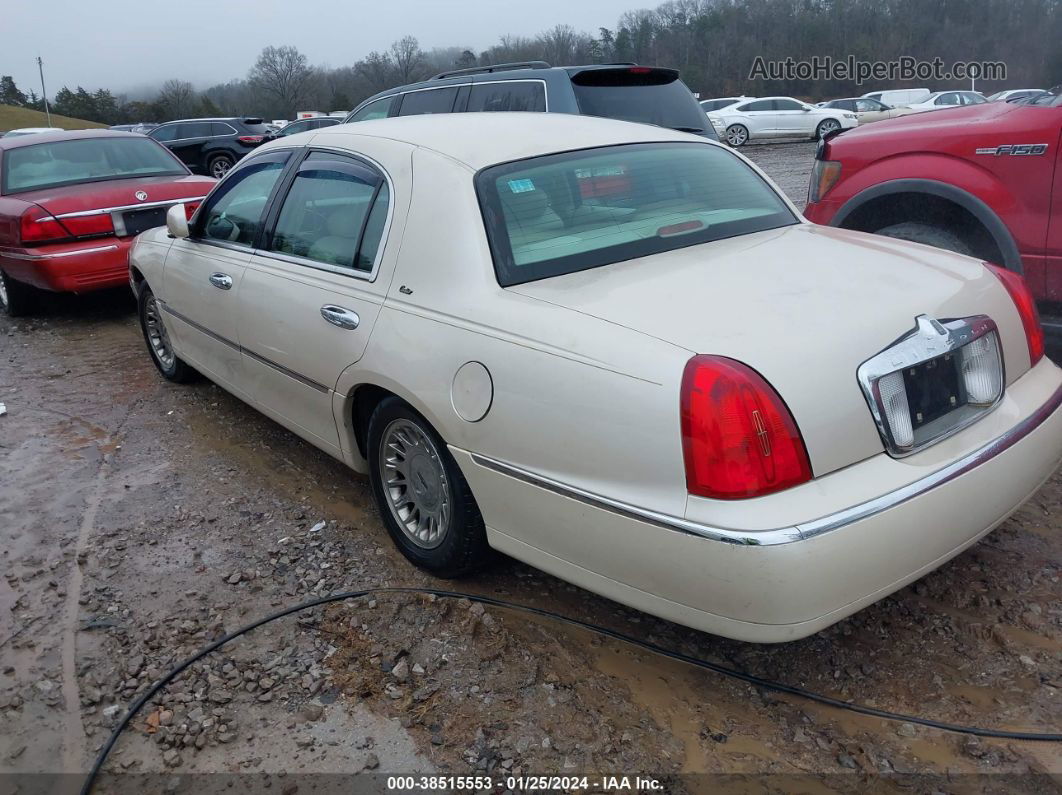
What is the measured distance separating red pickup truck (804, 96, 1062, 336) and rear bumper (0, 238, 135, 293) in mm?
5279

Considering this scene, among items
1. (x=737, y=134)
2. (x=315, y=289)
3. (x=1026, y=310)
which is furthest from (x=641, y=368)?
(x=737, y=134)

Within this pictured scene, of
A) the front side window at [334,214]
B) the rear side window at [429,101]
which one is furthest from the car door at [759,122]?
the front side window at [334,214]

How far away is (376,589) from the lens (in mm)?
3207

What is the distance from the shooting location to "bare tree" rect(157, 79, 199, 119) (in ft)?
222

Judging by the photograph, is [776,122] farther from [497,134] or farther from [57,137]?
[497,134]

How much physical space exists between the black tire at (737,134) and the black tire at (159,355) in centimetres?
2352

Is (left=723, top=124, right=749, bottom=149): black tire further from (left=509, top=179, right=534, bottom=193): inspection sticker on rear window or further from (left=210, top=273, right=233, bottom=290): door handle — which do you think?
(left=509, top=179, right=534, bottom=193): inspection sticker on rear window

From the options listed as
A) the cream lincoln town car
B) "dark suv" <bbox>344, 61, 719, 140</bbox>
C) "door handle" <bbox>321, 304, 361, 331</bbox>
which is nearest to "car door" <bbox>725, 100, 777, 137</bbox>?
"dark suv" <bbox>344, 61, 719, 140</bbox>

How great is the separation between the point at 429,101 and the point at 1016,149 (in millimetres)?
4922

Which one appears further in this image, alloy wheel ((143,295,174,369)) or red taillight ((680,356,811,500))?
alloy wheel ((143,295,174,369))

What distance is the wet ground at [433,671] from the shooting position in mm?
2359

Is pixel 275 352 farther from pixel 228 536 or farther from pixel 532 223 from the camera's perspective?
pixel 532 223

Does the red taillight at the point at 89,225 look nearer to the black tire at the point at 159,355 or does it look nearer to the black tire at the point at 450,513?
the black tire at the point at 159,355

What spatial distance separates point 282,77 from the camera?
82062mm
